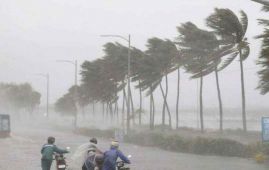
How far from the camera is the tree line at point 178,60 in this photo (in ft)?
149

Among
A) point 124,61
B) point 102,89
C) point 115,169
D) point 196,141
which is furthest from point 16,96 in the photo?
point 115,169

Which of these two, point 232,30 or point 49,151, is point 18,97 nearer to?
point 232,30

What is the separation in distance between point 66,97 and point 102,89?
70.4 m

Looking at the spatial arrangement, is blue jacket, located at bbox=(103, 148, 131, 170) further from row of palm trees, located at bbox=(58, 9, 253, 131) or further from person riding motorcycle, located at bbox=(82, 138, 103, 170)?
row of palm trees, located at bbox=(58, 9, 253, 131)

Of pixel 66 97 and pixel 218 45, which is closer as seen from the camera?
pixel 218 45

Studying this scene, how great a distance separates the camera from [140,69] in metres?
66.4

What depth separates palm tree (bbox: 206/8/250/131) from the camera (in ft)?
146

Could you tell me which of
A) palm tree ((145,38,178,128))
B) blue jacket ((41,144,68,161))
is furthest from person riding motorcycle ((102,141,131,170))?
palm tree ((145,38,178,128))

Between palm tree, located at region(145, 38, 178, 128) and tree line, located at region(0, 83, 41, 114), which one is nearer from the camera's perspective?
palm tree, located at region(145, 38, 178, 128)

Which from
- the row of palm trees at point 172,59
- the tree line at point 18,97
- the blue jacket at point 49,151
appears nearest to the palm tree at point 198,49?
the row of palm trees at point 172,59

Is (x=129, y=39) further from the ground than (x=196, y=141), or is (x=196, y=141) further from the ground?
(x=129, y=39)

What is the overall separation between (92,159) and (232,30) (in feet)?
108

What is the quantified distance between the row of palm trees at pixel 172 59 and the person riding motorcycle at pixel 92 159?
31.1m

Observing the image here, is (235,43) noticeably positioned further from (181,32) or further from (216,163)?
(216,163)
